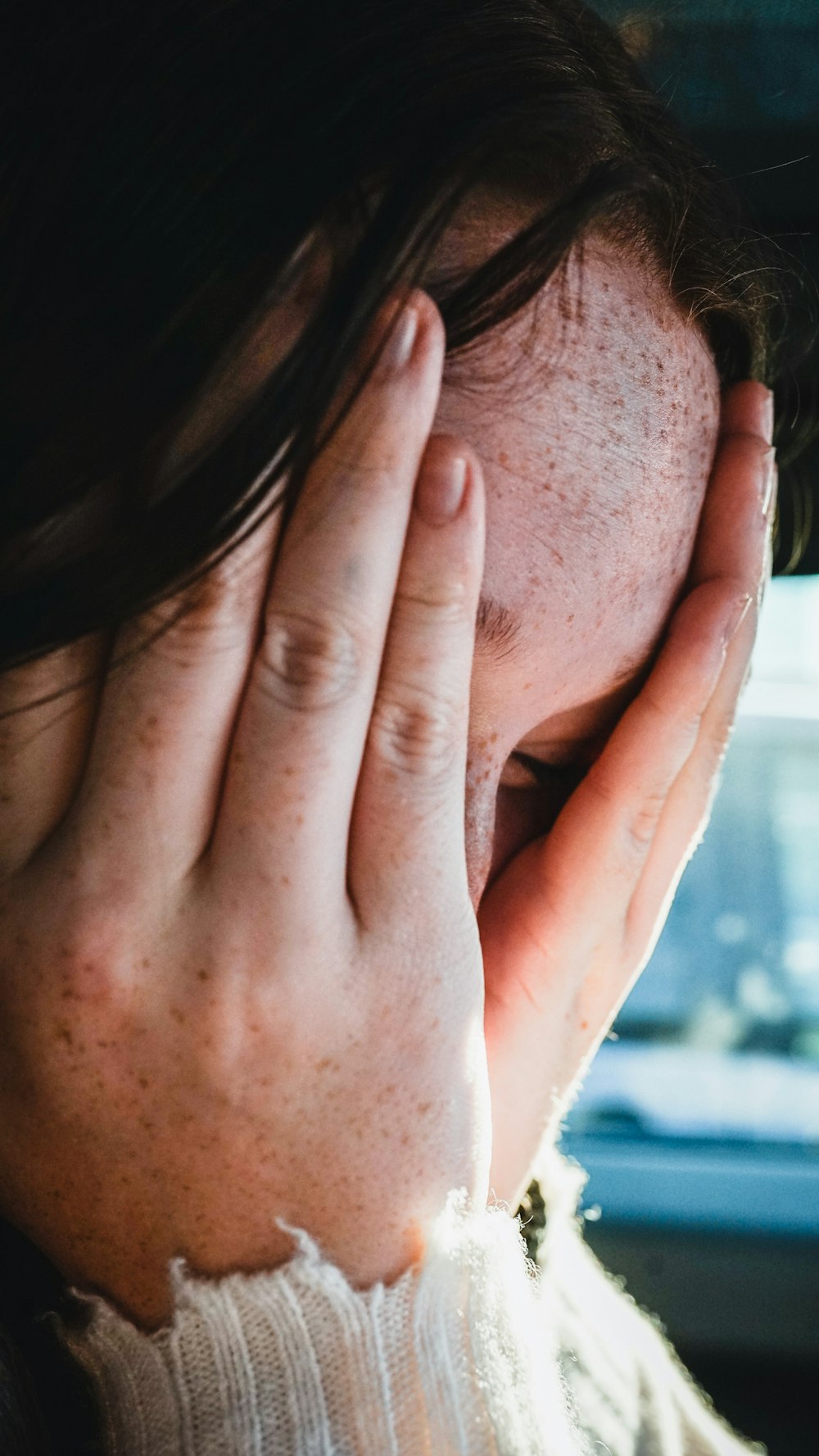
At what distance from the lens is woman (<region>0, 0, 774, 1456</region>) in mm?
706

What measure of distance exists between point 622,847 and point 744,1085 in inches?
76.9

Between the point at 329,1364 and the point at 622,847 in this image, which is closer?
the point at 329,1364

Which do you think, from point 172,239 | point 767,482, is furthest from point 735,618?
point 172,239

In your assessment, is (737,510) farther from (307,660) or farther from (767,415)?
(307,660)

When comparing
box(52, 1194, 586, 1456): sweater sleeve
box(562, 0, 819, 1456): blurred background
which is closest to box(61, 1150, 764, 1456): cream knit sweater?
box(52, 1194, 586, 1456): sweater sleeve

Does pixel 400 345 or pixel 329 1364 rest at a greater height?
pixel 400 345

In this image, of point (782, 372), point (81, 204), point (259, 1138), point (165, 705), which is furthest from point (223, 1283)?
point (782, 372)

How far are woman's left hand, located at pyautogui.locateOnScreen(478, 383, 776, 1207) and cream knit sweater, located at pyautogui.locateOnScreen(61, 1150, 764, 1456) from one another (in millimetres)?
356

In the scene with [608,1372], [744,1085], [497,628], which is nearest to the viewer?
[497,628]

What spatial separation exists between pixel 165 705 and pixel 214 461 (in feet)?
0.55

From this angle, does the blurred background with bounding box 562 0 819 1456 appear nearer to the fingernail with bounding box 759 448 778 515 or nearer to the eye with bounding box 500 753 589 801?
the fingernail with bounding box 759 448 778 515

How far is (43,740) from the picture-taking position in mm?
756

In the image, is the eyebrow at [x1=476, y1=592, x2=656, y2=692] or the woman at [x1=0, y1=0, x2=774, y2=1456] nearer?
the woman at [x1=0, y1=0, x2=774, y2=1456]

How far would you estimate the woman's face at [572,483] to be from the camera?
0.82 meters
